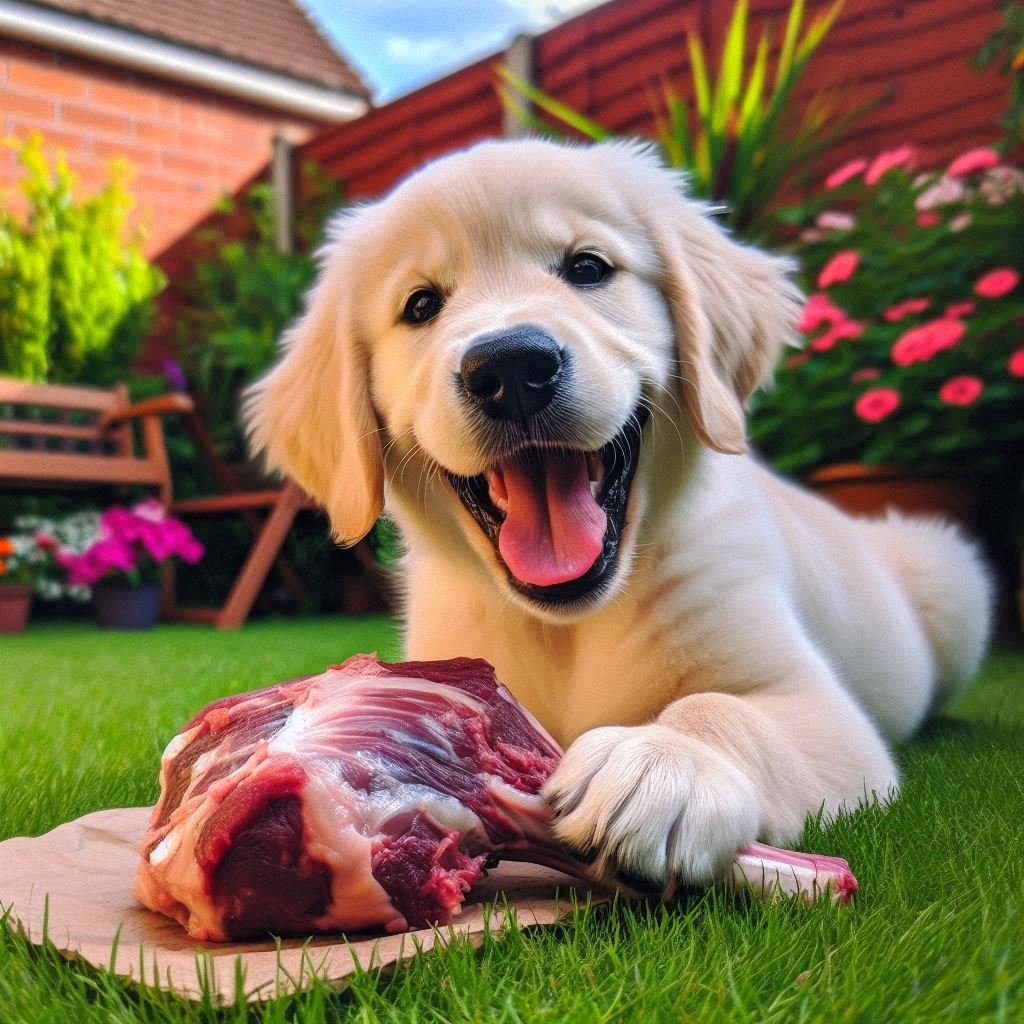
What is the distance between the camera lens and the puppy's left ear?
5.27ft

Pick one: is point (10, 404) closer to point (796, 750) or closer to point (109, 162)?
point (109, 162)

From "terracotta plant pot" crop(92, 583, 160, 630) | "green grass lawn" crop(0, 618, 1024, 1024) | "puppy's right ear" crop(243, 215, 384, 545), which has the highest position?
"puppy's right ear" crop(243, 215, 384, 545)

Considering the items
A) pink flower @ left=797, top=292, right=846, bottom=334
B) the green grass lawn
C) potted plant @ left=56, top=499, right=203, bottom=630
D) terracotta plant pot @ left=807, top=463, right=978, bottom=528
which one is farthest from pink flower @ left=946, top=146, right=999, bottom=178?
potted plant @ left=56, top=499, right=203, bottom=630

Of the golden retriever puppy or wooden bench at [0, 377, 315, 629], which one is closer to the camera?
the golden retriever puppy

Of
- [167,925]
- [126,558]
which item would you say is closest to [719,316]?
[167,925]

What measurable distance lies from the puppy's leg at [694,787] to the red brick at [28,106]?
775 centimetres

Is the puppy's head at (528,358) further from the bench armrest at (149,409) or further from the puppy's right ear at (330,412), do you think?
the bench armrest at (149,409)

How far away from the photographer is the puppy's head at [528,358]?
55.8 inches

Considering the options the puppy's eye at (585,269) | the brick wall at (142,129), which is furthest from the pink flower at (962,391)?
the brick wall at (142,129)

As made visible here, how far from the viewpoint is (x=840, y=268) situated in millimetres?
4004

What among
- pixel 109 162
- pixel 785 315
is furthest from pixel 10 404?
pixel 785 315

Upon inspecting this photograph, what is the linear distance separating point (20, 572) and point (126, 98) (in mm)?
4206

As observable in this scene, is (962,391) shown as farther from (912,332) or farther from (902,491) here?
(902,491)

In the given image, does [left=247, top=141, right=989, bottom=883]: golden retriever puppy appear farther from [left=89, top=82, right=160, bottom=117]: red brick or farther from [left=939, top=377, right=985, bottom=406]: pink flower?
[left=89, top=82, right=160, bottom=117]: red brick
